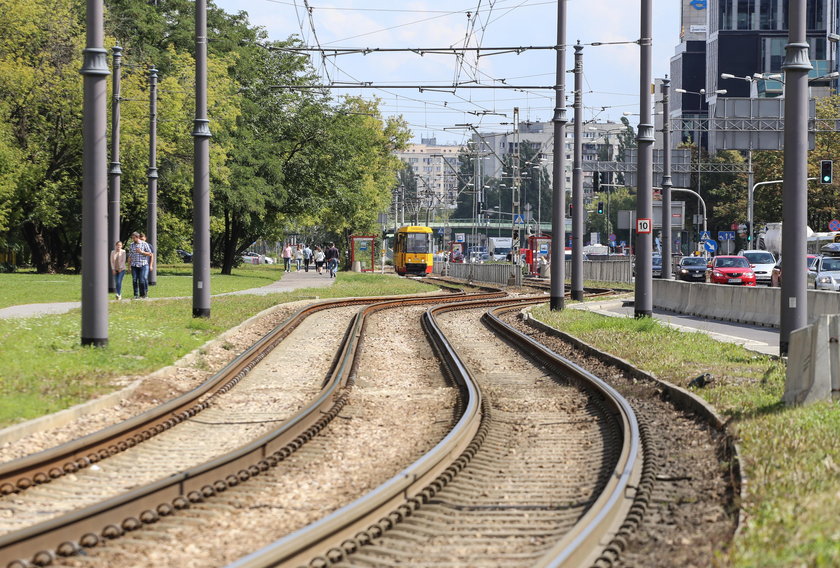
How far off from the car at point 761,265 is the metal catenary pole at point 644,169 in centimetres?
2912

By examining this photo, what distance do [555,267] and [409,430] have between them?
21367 mm

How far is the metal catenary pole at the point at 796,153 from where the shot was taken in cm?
1630

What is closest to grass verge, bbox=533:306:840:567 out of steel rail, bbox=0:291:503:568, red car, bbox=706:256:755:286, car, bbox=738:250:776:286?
steel rail, bbox=0:291:503:568

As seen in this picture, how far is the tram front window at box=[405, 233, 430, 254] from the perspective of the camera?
83581mm

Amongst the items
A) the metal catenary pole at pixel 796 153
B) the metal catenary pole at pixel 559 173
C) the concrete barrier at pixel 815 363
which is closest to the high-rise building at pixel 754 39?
the metal catenary pole at pixel 559 173

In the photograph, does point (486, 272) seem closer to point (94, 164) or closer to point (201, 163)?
point (201, 163)

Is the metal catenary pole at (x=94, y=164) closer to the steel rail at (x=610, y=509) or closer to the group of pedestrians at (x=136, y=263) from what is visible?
the steel rail at (x=610, y=509)

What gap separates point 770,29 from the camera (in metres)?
141

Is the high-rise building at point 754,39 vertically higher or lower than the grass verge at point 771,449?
higher

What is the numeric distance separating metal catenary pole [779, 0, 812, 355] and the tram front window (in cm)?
6695

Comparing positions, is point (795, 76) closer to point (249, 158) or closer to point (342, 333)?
point (342, 333)

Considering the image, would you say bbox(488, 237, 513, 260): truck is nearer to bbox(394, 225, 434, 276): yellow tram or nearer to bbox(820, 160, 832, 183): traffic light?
bbox(394, 225, 434, 276): yellow tram

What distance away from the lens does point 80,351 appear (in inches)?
672

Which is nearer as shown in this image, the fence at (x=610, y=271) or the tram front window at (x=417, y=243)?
the fence at (x=610, y=271)
